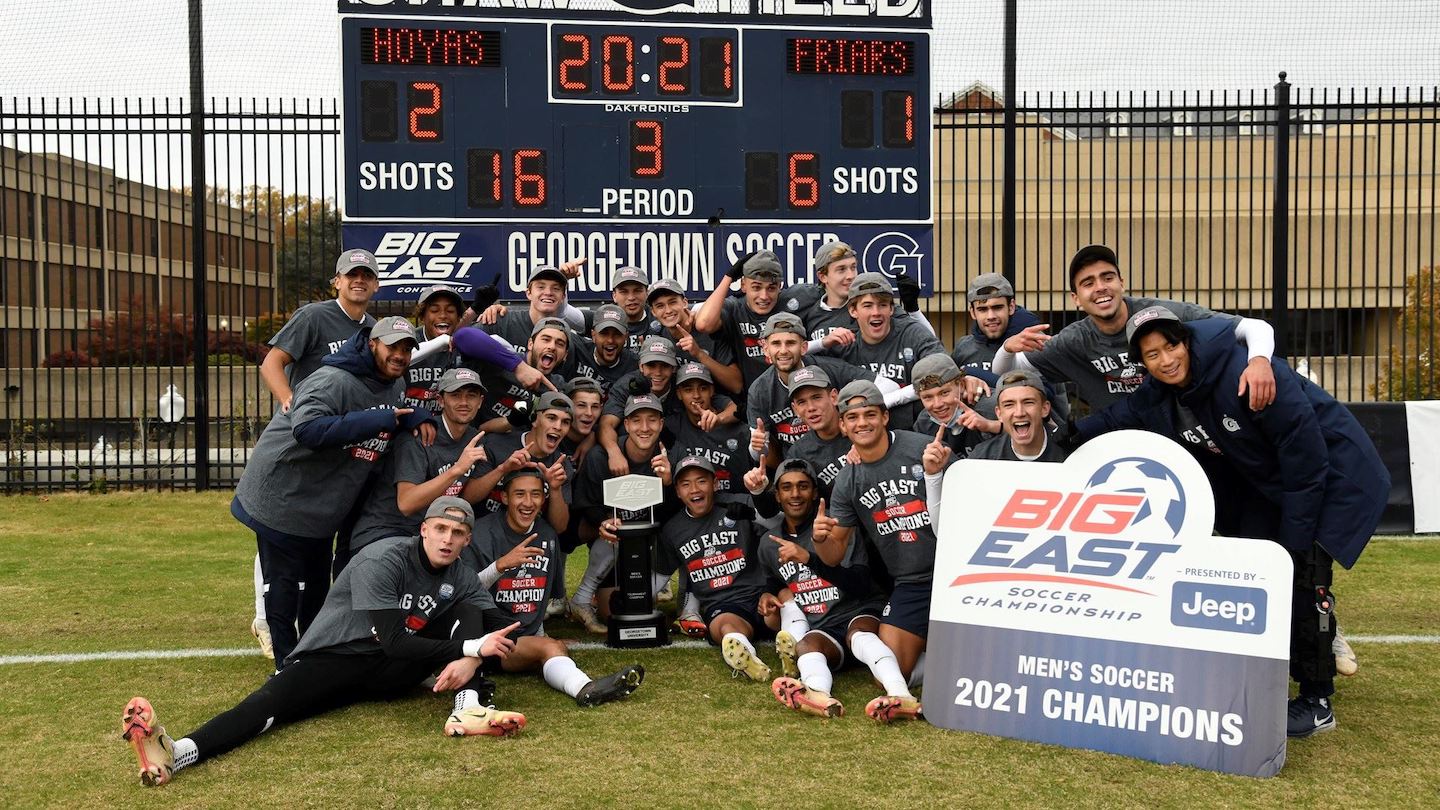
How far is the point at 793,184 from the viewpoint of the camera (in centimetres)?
1001

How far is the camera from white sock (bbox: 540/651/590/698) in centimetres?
555

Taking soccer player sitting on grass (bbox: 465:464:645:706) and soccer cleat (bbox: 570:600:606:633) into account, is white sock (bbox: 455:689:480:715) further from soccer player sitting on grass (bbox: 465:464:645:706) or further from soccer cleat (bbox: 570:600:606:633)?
soccer cleat (bbox: 570:600:606:633)

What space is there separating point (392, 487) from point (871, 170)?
5.41 metres

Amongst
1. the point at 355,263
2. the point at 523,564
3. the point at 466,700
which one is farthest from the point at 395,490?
the point at 466,700

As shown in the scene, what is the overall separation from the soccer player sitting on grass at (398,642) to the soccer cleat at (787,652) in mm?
1287

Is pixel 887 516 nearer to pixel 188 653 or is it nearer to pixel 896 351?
pixel 896 351

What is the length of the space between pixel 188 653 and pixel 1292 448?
5384 mm

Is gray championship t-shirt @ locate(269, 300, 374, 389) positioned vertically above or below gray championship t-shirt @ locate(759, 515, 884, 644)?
above

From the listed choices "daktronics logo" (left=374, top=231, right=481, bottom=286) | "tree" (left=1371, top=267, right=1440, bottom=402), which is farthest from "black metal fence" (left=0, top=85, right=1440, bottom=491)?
"daktronics logo" (left=374, top=231, right=481, bottom=286)

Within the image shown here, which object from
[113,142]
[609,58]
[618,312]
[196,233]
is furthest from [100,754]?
[113,142]

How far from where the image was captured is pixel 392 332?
229 inches

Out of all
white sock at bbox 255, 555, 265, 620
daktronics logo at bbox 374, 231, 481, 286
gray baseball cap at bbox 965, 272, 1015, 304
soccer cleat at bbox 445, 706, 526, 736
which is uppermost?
daktronics logo at bbox 374, 231, 481, 286

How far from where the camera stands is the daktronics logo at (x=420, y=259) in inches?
373

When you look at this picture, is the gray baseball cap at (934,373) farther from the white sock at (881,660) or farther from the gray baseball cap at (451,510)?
the gray baseball cap at (451,510)
